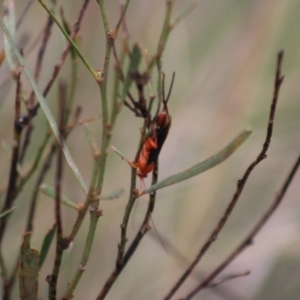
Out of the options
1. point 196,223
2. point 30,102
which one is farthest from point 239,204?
point 30,102

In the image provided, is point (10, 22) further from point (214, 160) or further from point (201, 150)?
point (201, 150)

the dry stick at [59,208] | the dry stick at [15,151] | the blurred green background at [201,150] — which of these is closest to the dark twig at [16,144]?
the dry stick at [15,151]

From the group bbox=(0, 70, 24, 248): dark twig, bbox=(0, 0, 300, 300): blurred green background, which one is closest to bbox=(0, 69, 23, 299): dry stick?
bbox=(0, 70, 24, 248): dark twig

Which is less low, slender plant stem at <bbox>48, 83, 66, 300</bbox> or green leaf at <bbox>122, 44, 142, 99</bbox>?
green leaf at <bbox>122, 44, 142, 99</bbox>

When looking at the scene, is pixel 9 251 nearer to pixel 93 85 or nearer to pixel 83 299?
pixel 83 299

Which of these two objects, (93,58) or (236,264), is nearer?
(236,264)

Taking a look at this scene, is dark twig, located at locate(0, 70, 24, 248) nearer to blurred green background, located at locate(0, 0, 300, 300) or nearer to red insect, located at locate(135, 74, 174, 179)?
red insect, located at locate(135, 74, 174, 179)

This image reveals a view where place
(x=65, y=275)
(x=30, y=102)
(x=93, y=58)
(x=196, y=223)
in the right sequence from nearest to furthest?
(x=30, y=102)
(x=65, y=275)
(x=196, y=223)
(x=93, y=58)
